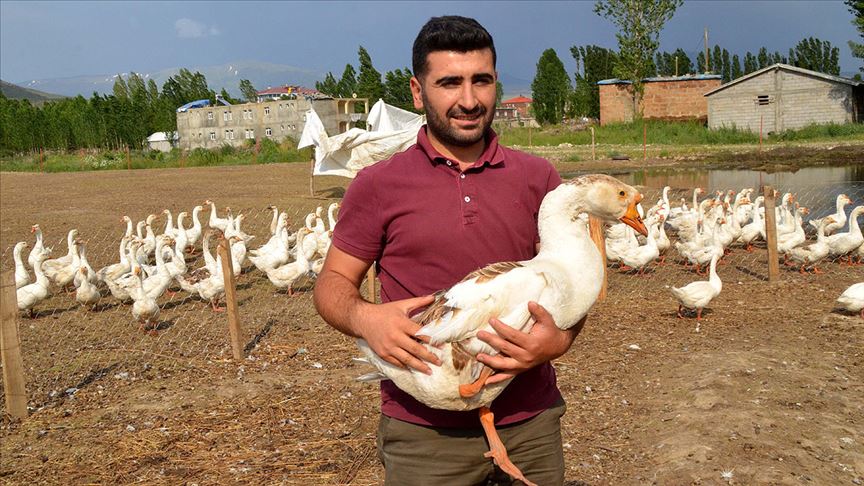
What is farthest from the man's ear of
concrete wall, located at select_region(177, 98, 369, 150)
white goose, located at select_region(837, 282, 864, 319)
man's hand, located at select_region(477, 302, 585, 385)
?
concrete wall, located at select_region(177, 98, 369, 150)

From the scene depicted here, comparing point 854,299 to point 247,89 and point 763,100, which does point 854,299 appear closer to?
point 763,100

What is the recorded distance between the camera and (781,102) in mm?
40500

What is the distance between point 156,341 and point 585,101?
57.1 meters

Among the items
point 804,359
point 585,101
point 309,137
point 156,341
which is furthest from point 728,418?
point 585,101

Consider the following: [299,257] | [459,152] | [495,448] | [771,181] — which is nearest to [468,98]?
[459,152]

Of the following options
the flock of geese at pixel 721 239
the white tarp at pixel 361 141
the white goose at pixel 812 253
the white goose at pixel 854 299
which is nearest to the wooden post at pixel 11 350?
the flock of geese at pixel 721 239

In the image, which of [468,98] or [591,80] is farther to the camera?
[591,80]

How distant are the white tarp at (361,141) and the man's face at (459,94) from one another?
1556 centimetres

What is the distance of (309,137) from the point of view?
20.9 m

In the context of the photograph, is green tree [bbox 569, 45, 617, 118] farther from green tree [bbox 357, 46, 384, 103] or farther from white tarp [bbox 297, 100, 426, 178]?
white tarp [bbox 297, 100, 426, 178]

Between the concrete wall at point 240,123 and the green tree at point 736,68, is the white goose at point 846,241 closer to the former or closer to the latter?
the concrete wall at point 240,123

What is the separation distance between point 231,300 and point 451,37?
17.8ft

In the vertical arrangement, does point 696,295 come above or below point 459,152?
below

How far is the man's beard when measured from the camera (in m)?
2.42
